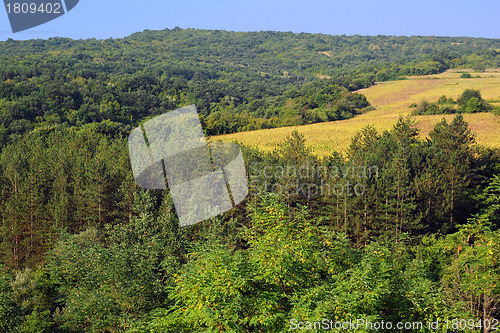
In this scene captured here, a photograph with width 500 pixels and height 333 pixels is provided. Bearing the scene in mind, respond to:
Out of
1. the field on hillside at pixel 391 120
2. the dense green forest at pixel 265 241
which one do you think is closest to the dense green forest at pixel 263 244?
A: the dense green forest at pixel 265 241

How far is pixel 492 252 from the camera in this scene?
14703 millimetres

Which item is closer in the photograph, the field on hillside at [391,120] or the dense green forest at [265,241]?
the dense green forest at [265,241]

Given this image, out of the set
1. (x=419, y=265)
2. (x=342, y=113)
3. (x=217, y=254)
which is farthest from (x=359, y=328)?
(x=342, y=113)

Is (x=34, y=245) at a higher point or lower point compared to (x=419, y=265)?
lower

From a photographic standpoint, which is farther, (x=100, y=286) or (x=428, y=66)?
(x=428, y=66)

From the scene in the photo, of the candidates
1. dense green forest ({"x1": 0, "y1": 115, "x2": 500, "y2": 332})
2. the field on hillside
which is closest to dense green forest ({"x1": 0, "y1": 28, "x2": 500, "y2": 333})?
dense green forest ({"x1": 0, "y1": 115, "x2": 500, "y2": 332})

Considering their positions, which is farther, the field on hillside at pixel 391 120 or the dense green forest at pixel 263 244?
the field on hillside at pixel 391 120

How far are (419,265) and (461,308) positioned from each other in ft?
14.2

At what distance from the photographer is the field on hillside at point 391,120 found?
61.8 meters

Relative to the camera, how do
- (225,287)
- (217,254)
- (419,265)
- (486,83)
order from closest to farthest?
(225,287), (217,254), (419,265), (486,83)

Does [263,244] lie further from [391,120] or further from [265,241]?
[391,120]

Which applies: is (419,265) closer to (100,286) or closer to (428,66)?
(100,286)

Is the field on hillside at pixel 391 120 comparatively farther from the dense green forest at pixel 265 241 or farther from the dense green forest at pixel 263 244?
the dense green forest at pixel 263 244

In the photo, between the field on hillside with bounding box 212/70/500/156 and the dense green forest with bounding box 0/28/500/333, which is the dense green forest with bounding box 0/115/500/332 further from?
the field on hillside with bounding box 212/70/500/156
